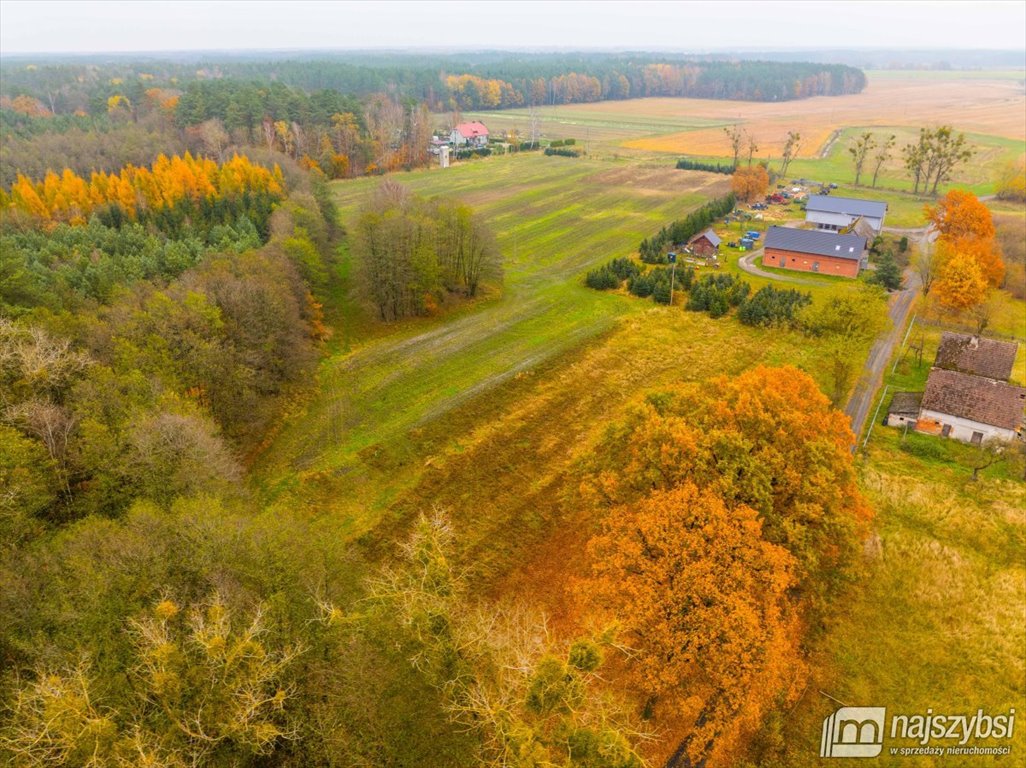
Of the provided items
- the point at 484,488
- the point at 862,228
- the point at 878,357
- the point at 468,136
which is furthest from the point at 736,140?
the point at 484,488

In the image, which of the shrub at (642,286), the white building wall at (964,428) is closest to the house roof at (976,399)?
the white building wall at (964,428)

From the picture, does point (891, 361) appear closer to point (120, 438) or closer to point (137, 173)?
point (120, 438)

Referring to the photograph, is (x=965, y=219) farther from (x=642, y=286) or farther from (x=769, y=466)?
(x=769, y=466)

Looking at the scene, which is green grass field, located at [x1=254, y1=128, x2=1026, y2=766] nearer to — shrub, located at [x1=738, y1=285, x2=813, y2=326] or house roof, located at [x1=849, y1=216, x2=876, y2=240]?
shrub, located at [x1=738, y1=285, x2=813, y2=326]

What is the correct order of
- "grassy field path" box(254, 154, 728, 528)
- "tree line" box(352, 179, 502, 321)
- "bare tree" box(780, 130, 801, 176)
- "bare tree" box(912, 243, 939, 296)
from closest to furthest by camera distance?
"grassy field path" box(254, 154, 728, 528), "tree line" box(352, 179, 502, 321), "bare tree" box(912, 243, 939, 296), "bare tree" box(780, 130, 801, 176)

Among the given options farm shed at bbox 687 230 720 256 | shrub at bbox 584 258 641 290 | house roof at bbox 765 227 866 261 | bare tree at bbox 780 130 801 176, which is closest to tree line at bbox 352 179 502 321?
shrub at bbox 584 258 641 290

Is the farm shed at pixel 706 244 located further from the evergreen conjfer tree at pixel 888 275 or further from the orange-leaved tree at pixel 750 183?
the orange-leaved tree at pixel 750 183

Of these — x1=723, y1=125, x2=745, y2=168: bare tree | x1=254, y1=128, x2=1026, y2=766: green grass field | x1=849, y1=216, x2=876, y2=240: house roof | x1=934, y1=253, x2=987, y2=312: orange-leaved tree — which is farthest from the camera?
x1=723, y1=125, x2=745, y2=168: bare tree
